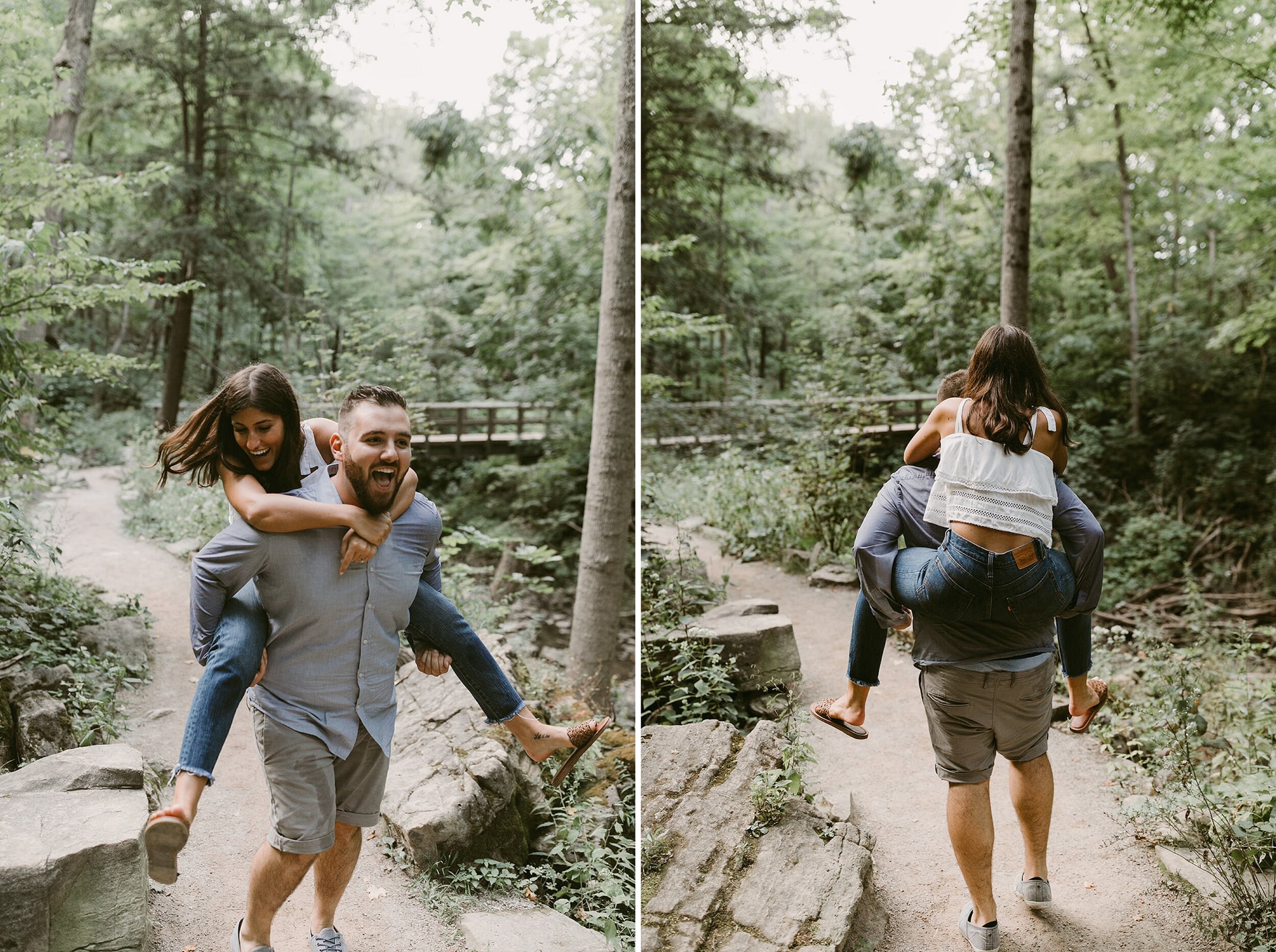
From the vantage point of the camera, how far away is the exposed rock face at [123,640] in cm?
266

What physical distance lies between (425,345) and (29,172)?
9.38 ft

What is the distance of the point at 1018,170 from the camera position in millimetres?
3652

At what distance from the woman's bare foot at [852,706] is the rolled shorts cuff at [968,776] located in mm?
243

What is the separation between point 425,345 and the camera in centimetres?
581

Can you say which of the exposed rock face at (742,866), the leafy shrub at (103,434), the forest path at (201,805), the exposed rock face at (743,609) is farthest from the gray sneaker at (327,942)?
the leafy shrub at (103,434)

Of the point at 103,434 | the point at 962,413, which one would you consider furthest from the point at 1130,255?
the point at 103,434

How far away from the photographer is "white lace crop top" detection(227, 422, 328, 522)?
6.73 feet

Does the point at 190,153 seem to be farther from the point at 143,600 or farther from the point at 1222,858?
the point at 1222,858

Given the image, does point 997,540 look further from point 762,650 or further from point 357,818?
point 357,818

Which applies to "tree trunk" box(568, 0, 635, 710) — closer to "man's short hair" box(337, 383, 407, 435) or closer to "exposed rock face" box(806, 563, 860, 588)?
"exposed rock face" box(806, 563, 860, 588)

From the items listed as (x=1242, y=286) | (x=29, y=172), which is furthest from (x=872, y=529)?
(x=1242, y=286)

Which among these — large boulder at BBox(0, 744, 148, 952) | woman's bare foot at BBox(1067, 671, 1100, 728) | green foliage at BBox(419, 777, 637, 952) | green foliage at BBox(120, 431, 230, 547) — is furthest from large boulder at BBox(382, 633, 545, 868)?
woman's bare foot at BBox(1067, 671, 1100, 728)

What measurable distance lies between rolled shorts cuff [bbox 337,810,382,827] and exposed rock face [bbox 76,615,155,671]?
3.14ft

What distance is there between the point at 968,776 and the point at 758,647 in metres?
0.82
